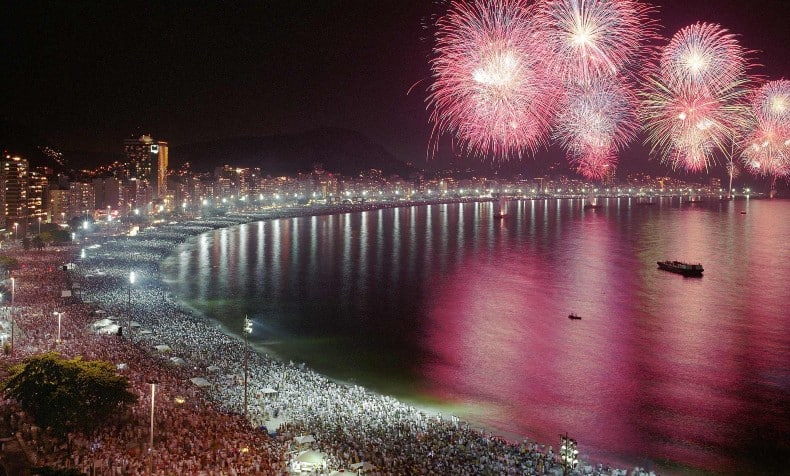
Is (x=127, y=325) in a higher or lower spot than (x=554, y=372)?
higher

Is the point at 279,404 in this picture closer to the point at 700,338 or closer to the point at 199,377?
the point at 199,377

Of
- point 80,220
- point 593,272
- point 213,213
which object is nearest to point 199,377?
point 593,272

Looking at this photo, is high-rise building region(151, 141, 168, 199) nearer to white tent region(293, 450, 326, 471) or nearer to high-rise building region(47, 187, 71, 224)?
high-rise building region(47, 187, 71, 224)

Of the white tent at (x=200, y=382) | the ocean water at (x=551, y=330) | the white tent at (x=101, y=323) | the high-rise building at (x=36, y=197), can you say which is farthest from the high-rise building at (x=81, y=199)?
the white tent at (x=200, y=382)

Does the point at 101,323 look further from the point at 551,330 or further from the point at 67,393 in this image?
the point at 551,330

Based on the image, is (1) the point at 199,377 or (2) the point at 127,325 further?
(2) the point at 127,325

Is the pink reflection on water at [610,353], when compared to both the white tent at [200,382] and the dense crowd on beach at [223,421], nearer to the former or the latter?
the dense crowd on beach at [223,421]

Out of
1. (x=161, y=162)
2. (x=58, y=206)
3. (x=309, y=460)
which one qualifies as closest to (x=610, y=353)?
(x=309, y=460)

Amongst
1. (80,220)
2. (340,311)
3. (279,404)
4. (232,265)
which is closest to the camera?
(279,404)
